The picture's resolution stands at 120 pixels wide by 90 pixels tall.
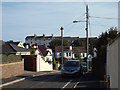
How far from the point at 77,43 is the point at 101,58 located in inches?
3406

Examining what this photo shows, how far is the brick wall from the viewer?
18.8m

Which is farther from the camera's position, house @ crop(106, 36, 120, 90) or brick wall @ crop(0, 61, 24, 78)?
brick wall @ crop(0, 61, 24, 78)

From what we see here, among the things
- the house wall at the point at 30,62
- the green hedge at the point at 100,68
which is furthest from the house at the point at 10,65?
the green hedge at the point at 100,68

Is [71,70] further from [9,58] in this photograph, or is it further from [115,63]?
[115,63]

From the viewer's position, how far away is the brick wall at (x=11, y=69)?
61.7 ft

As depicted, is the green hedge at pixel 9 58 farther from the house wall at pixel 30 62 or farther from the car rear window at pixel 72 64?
the house wall at pixel 30 62

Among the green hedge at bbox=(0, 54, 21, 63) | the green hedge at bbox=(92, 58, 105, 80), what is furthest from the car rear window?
the green hedge at bbox=(0, 54, 21, 63)

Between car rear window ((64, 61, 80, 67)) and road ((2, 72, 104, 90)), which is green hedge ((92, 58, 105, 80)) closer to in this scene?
car rear window ((64, 61, 80, 67))

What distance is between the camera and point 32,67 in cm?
2983

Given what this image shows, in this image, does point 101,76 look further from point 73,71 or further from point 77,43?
point 77,43

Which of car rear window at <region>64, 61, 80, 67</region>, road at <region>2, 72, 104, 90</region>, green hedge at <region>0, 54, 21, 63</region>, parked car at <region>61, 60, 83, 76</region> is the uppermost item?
green hedge at <region>0, 54, 21, 63</region>

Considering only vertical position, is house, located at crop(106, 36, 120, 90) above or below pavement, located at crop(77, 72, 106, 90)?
above

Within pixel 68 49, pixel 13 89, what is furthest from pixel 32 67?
pixel 68 49

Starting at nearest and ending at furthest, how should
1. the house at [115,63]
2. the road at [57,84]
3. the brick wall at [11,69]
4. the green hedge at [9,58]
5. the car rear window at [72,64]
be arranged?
the house at [115,63]
the road at [57,84]
the brick wall at [11,69]
the green hedge at [9,58]
the car rear window at [72,64]
